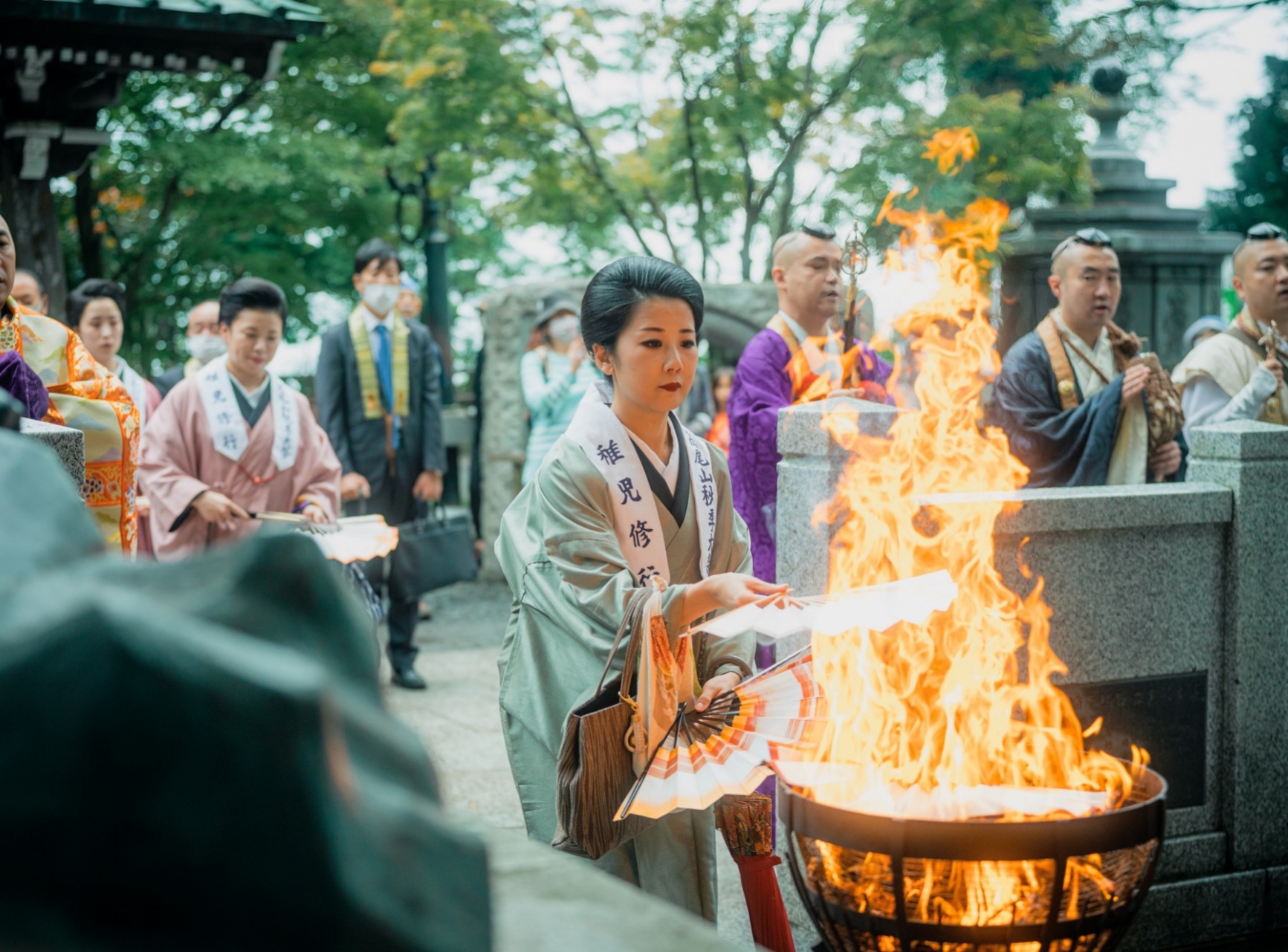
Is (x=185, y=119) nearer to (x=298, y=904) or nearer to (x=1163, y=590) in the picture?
(x=1163, y=590)

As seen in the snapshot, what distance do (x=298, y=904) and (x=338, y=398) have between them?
23.9ft

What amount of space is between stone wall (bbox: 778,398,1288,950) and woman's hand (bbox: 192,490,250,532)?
2.69m

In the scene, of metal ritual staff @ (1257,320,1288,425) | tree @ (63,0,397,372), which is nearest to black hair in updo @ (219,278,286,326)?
metal ritual staff @ (1257,320,1288,425)

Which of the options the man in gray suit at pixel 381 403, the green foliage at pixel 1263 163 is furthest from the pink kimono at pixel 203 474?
the green foliage at pixel 1263 163

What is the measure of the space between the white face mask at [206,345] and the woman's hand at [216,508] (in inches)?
104

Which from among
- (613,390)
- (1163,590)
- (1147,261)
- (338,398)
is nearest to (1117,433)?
(1163,590)

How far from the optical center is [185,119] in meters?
15.7

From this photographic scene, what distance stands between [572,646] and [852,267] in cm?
220

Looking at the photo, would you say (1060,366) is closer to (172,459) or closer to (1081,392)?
(1081,392)

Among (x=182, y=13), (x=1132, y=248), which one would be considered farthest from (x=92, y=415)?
(x=1132, y=248)

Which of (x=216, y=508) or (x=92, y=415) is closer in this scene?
(x=92, y=415)

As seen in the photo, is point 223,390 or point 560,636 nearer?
point 560,636

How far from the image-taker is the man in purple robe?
5.29m

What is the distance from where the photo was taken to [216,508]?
5676mm
